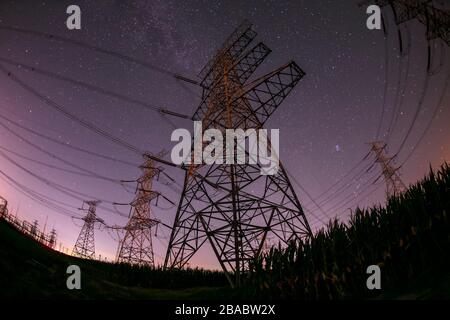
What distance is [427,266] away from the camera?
456 cm

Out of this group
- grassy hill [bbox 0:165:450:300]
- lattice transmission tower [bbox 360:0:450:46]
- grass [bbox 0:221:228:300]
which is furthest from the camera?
lattice transmission tower [bbox 360:0:450:46]

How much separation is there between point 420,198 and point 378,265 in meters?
1.43

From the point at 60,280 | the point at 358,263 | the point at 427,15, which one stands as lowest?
the point at 60,280

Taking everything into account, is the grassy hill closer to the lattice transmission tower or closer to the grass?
the grass

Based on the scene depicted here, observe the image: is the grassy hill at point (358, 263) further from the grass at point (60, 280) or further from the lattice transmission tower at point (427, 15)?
the lattice transmission tower at point (427, 15)

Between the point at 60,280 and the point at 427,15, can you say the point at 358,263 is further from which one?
the point at 427,15

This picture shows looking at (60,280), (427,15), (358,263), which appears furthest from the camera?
(427,15)

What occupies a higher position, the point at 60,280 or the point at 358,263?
the point at 358,263

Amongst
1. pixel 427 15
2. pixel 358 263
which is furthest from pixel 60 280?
pixel 427 15

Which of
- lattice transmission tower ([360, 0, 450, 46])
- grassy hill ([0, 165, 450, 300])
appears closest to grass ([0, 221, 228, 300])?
grassy hill ([0, 165, 450, 300])

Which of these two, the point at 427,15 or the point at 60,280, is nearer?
the point at 60,280
